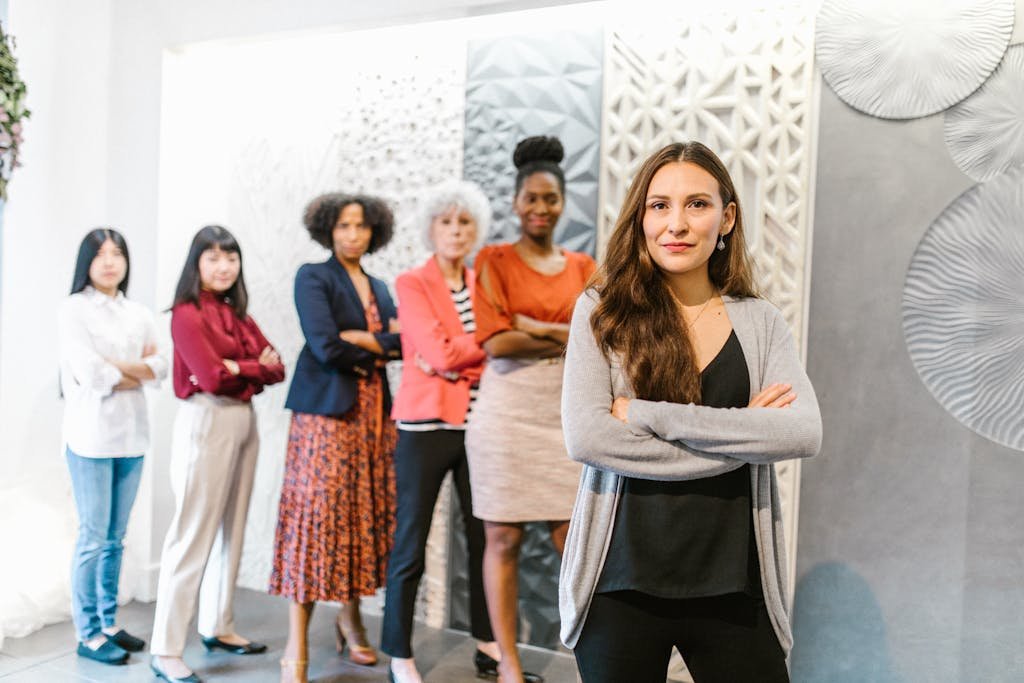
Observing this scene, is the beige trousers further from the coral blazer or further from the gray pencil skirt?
the gray pencil skirt

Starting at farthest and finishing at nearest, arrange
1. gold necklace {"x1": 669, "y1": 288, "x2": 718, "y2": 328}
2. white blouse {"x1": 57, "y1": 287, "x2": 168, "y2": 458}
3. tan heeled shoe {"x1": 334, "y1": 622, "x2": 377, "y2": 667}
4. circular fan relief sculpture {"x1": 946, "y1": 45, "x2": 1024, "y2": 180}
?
tan heeled shoe {"x1": 334, "y1": 622, "x2": 377, "y2": 667} < white blouse {"x1": 57, "y1": 287, "x2": 168, "y2": 458} < circular fan relief sculpture {"x1": 946, "y1": 45, "x2": 1024, "y2": 180} < gold necklace {"x1": 669, "y1": 288, "x2": 718, "y2": 328}

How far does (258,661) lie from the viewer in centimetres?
356

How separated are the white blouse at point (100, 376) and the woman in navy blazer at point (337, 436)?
2.24 ft

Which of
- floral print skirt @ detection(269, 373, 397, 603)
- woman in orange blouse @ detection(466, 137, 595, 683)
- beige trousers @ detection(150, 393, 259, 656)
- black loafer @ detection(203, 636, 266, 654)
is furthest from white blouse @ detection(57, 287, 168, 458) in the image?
woman in orange blouse @ detection(466, 137, 595, 683)

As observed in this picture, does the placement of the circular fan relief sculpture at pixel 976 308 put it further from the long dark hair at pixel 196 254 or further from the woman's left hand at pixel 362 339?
the long dark hair at pixel 196 254

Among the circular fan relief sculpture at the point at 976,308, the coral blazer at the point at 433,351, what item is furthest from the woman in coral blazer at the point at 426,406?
the circular fan relief sculpture at the point at 976,308

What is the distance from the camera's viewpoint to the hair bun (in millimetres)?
3309

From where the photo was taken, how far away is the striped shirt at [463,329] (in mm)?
3258

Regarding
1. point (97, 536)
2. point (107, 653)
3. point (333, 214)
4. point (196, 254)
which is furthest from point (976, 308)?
point (107, 653)

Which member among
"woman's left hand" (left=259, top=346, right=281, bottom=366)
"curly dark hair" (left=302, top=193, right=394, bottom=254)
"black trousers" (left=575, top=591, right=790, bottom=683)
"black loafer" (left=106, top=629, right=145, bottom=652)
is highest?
"curly dark hair" (left=302, top=193, right=394, bottom=254)

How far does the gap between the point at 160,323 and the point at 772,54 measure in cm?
301

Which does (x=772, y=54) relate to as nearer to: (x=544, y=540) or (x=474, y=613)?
(x=544, y=540)

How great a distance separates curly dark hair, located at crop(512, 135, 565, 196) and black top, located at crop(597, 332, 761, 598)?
159 cm

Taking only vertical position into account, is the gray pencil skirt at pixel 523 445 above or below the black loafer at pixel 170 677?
above
